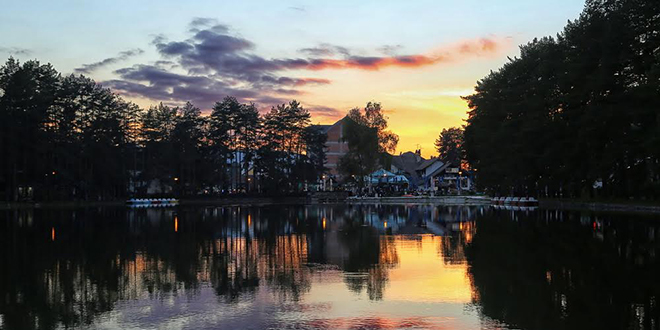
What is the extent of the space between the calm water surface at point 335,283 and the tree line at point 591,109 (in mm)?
26529

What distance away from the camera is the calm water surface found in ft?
38.2

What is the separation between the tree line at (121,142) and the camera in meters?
81.4

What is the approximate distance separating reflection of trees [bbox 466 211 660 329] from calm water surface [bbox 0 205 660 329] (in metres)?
0.04

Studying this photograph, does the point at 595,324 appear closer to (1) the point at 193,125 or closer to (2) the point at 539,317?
(2) the point at 539,317

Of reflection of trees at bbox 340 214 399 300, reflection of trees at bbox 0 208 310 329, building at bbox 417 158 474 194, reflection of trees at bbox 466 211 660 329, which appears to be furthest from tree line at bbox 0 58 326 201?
reflection of trees at bbox 466 211 660 329

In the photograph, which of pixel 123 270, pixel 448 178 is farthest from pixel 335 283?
pixel 448 178

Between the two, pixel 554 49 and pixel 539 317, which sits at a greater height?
pixel 554 49

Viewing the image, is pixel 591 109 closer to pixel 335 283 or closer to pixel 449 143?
pixel 335 283

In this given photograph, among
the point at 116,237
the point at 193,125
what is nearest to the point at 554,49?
the point at 116,237

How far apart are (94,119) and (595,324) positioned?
9078cm

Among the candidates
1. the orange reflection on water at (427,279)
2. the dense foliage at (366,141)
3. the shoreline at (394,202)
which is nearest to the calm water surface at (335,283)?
the orange reflection on water at (427,279)

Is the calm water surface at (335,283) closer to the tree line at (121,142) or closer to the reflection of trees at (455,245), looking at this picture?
the reflection of trees at (455,245)

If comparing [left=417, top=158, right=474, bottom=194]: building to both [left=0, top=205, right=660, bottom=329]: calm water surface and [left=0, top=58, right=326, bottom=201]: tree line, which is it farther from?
[left=0, top=205, right=660, bottom=329]: calm water surface

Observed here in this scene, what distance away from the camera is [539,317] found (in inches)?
456
